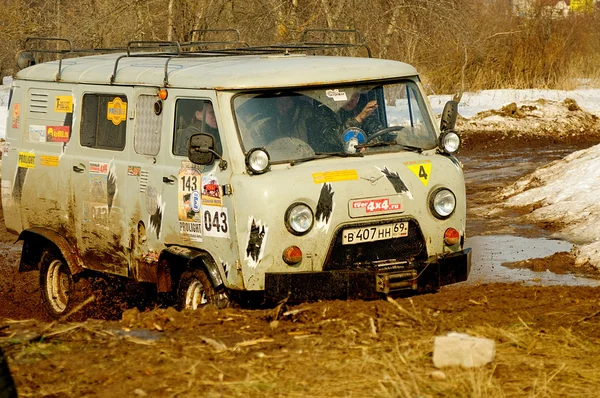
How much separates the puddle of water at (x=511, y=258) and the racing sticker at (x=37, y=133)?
4.40 metres

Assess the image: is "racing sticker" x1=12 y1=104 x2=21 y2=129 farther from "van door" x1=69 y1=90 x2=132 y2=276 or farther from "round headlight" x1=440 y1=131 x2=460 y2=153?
"round headlight" x1=440 y1=131 x2=460 y2=153

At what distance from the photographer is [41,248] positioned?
10367mm

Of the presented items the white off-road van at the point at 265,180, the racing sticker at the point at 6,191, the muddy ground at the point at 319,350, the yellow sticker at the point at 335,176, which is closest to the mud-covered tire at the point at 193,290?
the white off-road van at the point at 265,180

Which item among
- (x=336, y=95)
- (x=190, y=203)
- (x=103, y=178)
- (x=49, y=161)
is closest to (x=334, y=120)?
(x=336, y=95)

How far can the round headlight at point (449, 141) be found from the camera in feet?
27.6

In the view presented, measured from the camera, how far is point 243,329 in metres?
7.03

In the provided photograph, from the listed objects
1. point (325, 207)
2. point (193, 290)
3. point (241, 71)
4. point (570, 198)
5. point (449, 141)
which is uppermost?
point (241, 71)

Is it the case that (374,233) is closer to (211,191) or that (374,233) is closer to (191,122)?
(211,191)

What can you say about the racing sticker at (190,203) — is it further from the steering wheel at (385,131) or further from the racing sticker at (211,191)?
the steering wheel at (385,131)

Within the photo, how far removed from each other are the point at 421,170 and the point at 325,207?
872mm

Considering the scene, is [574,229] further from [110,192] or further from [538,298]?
[110,192]

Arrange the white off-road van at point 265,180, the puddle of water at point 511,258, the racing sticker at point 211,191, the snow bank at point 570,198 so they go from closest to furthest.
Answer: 1. the white off-road van at point 265,180
2. the racing sticker at point 211,191
3. the puddle of water at point 511,258
4. the snow bank at point 570,198

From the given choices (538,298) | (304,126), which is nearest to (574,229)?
(538,298)

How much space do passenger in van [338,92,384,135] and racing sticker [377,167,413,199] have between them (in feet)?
1.54
